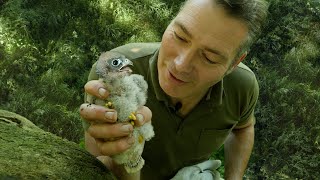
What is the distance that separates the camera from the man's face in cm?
125

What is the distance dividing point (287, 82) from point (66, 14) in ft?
10.4

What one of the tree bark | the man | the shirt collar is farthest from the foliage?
the tree bark

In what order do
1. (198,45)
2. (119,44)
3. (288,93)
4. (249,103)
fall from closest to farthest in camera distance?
(198,45) → (249,103) → (288,93) → (119,44)

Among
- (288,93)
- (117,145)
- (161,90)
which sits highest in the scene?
(117,145)

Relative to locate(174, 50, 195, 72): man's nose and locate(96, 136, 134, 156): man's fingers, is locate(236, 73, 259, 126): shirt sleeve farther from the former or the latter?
locate(96, 136, 134, 156): man's fingers

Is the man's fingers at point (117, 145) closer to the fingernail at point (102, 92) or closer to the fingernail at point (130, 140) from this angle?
the fingernail at point (130, 140)

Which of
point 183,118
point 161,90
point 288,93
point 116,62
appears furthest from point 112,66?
point 288,93

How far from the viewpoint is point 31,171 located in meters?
0.95

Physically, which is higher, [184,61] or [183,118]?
[184,61]

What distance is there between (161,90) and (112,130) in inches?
25.2

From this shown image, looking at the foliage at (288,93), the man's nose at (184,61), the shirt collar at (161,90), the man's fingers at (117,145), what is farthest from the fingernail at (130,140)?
the foliage at (288,93)

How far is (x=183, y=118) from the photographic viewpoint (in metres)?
1.65

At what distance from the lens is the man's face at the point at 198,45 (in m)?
1.25

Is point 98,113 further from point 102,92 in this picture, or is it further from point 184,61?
point 184,61
